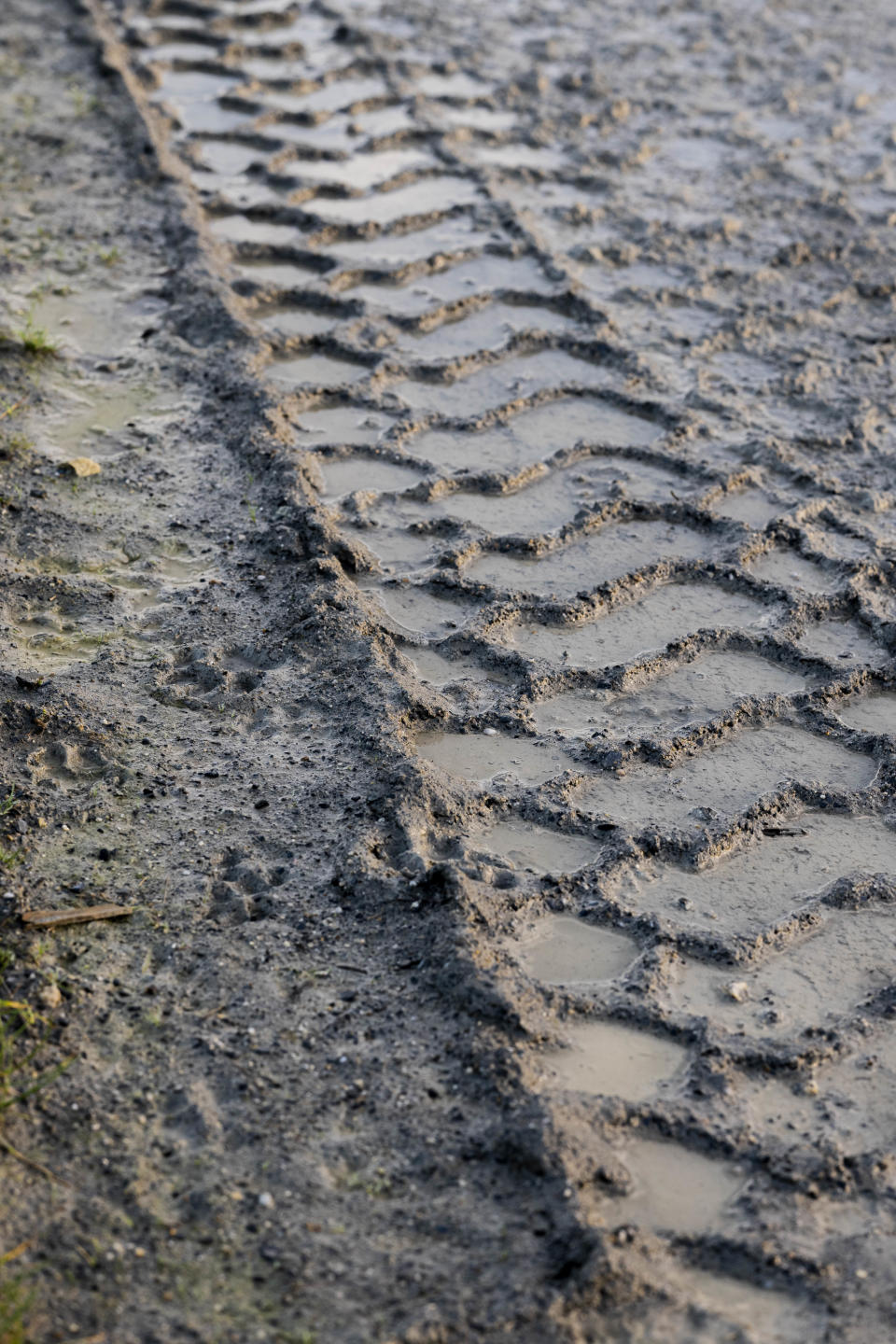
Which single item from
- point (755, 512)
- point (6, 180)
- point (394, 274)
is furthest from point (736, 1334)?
point (6, 180)

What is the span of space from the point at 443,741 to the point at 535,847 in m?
0.41

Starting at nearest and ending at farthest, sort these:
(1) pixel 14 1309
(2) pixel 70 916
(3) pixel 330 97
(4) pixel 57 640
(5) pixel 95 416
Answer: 1. (1) pixel 14 1309
2. (2) pixel 70 916
3. (4) pixel 57 640
4. (5) pixel 95 416
5. (3) pixel 330 97

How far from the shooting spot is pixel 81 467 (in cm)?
405

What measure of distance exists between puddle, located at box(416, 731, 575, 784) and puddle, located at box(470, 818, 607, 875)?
0.16 meters

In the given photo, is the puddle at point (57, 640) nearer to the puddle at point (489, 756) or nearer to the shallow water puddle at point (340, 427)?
the puddle at point (489, 756)

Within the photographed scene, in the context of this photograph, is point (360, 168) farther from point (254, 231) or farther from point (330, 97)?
point (330, 97)

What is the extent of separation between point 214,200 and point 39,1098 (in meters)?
4.51

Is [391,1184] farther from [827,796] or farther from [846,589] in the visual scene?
[846,589]

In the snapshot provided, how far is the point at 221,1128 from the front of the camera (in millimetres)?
2305

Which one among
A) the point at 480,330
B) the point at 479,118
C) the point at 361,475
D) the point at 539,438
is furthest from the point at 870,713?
the point at 479,118

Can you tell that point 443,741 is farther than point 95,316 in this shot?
No

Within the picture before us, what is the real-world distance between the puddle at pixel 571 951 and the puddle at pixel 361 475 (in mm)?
1805

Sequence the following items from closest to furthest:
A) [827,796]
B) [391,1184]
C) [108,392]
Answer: [391,1184], [827,796], [108,392]

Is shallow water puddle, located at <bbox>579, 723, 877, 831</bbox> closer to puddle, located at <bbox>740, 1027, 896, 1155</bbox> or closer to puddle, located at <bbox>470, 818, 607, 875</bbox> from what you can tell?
puddle, located at <bbox>470, 818, 607, 875</bbox>
